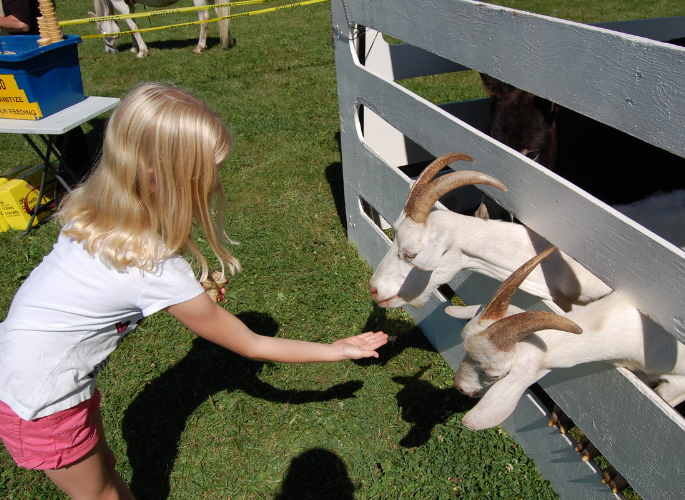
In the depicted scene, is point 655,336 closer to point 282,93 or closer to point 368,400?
point 368,400

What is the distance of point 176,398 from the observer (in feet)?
9.93

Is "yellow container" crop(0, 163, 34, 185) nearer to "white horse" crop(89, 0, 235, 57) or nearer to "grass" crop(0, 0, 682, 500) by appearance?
"grass" crop(0, 0, 682, 500)

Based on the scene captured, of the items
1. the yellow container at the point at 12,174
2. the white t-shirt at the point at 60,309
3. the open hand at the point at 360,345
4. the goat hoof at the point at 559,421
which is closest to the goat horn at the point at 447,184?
the open hand at the point at 360,345

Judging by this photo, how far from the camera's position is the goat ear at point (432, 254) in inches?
85.6

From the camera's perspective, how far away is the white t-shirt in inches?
65.1

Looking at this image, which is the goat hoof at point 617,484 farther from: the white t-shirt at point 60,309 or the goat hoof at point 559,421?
the white t-shirt at point 60,309

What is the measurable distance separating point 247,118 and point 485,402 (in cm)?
612

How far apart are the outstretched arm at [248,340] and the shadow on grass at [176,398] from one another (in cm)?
107

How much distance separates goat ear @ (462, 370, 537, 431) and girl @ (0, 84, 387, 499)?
3.01ft

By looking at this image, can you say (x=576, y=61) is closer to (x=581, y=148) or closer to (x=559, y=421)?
(x=559, y=421)

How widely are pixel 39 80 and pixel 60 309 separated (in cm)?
400

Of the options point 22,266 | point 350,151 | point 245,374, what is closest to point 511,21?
point 350,151

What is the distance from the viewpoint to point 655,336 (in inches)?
70.2

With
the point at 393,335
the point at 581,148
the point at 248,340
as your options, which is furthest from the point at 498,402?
the point at 581,148
